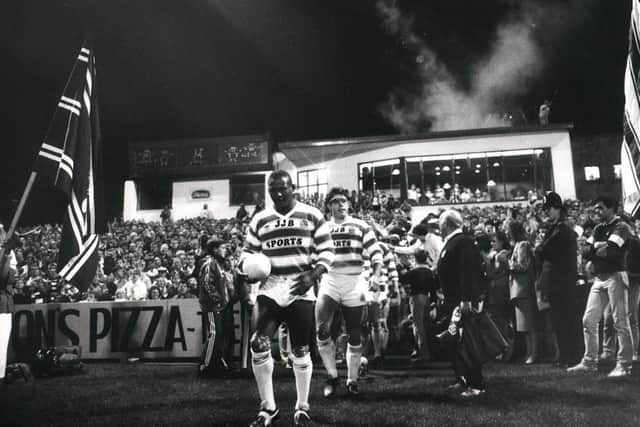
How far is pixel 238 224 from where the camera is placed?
88.7 ft

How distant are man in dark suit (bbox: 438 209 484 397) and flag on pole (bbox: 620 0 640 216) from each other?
5.81ft

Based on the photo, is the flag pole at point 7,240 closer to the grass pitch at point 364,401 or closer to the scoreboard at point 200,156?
the grass pitch at point 364,401

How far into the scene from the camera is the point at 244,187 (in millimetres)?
39094

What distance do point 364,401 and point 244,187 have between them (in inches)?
1330

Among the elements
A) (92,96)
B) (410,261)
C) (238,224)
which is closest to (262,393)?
(92,96)

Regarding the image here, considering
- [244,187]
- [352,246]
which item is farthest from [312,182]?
[352,246]

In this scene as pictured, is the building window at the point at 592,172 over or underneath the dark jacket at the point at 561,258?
over

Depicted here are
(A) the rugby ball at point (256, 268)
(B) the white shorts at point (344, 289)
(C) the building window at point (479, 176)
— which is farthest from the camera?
(C) the building window at point (479, 176)

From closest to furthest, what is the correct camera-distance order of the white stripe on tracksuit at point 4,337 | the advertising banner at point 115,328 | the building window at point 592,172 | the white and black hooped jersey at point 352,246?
the white stripe on tracksuit at point 4,337, the white and black hooped jersey at point 352,246, the advertising banner at point 115,328, the building window at point 592,172

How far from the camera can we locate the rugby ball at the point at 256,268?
16.4 ft

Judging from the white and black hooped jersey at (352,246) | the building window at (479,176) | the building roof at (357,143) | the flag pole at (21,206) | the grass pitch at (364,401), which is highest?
the building roof at (357,143)

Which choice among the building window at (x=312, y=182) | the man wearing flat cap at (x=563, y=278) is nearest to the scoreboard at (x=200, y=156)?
the building window at (x=312, y=182)

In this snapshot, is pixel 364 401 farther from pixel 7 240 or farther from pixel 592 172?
pixel 592 172

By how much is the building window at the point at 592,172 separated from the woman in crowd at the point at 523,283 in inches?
1193
